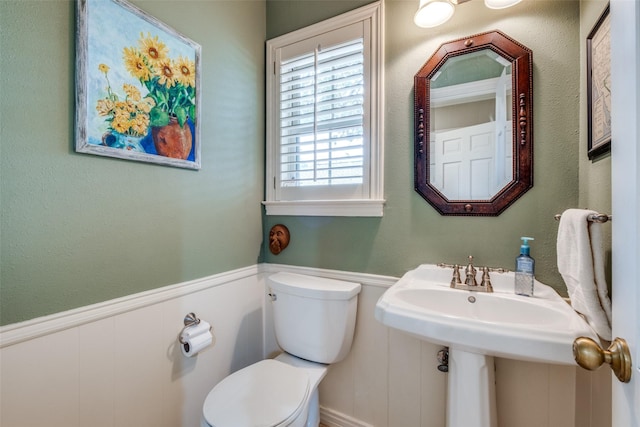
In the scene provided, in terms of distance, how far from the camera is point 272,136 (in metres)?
1.69

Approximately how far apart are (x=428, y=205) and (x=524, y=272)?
1.47ft

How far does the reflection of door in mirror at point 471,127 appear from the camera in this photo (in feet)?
3.83

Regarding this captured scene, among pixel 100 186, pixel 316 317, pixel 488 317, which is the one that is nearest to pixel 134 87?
pixel 100 186

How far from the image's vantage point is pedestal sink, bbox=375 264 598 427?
0.76m

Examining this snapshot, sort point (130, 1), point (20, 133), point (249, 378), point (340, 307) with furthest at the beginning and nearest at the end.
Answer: point (340, 307)
point (249, 378)
point (130, 1)
point (20, 133)

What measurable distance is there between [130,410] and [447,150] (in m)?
1.68

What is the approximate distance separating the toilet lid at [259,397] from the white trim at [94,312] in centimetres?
43

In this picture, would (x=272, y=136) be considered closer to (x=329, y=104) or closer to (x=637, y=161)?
(x=329, y=104)

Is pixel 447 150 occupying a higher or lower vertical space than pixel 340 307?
higher

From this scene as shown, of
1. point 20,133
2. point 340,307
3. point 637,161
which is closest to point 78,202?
point 20,133

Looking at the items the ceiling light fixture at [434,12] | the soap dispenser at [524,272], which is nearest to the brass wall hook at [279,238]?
the soap dispenser at [524,272]

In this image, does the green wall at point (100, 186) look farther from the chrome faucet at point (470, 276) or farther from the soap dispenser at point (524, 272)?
the soap dispenser at point (524, 272)

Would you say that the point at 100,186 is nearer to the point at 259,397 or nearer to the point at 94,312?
the point at 94,312

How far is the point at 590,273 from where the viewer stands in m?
0.78
